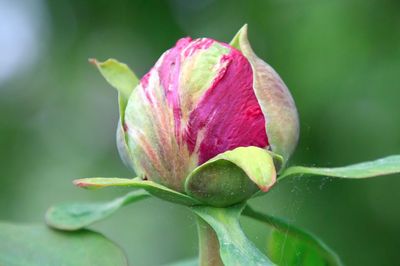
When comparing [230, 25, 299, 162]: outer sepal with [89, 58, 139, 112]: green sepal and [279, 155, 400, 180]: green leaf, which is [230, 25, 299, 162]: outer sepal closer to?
[279, 155, 400, 180]: green leaf

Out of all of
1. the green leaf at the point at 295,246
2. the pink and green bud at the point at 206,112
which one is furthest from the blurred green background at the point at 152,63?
the pink and green bud at the point at 206,112

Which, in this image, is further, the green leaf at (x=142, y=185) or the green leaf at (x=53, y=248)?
the green leaf at (x=53, y=248)

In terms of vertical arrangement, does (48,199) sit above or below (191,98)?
below

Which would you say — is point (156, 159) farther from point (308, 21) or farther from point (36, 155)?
point (36, 155)

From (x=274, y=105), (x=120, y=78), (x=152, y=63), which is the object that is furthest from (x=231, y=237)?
(x=152, y=63)

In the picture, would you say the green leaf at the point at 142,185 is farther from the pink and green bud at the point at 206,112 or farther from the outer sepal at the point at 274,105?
the outer sepal at the point at 274,105

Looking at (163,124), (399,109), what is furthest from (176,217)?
(163,124)

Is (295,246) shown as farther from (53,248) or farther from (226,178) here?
(53,248)
